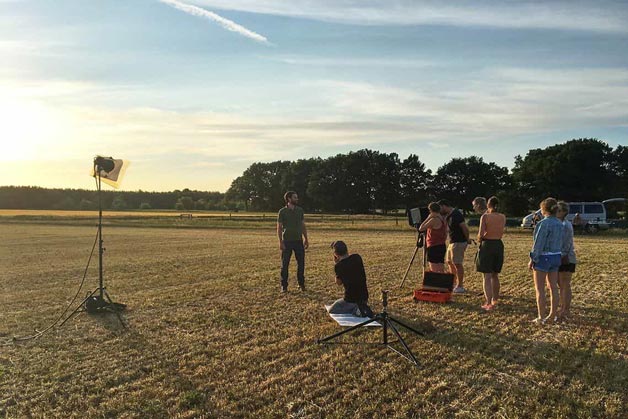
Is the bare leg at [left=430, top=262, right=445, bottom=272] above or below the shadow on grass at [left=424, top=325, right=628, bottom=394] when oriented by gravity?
above

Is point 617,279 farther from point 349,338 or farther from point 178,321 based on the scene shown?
point 178,321

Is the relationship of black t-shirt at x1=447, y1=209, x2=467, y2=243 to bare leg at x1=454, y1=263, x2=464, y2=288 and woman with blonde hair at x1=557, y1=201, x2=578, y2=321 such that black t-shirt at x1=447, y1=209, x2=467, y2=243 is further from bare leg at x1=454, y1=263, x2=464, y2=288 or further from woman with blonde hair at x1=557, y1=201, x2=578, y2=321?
woman with blonde hair at x1=557, y1=201, x2=578, y2=321

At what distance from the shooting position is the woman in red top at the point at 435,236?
946cm

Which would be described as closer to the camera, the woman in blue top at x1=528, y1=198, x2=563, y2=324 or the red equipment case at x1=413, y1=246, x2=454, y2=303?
the woman in blue top at x1=528, y1=198, x2=563, y2=324

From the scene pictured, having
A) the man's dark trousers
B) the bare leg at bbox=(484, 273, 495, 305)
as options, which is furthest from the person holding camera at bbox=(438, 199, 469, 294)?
the man's dark trousers

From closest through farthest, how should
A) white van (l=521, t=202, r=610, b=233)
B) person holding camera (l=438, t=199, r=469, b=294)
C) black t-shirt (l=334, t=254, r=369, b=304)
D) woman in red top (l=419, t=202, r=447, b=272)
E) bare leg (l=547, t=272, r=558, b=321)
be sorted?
black t-shirt (l=334, t=254, r=369, b=304), bare leg (l=547, t=272, r=558, b=321), woman in red top (l=419, t=202, r=447, b=272), person holding camera (l=438, t=199, r=469, b=294), white van (l=521, t=202, r=610, b=233)

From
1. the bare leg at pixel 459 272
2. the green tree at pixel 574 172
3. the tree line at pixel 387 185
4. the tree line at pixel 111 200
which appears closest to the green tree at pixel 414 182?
the tree line at pixel 387 185

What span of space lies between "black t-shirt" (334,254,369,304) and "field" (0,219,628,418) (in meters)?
0.58

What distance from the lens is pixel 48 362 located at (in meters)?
6.09

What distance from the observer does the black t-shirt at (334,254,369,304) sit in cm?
745

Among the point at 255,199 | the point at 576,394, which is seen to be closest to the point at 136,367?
the point at 576,394

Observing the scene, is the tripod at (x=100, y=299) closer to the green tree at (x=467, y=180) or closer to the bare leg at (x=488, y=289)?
the bare leg at (x=488, y=289)

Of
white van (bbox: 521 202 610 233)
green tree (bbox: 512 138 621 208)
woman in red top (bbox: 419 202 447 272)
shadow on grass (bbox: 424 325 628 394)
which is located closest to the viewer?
shadow on grass (bbox: 424 325 628 394)

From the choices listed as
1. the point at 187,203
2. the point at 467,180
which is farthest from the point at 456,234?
the point at 187,203
